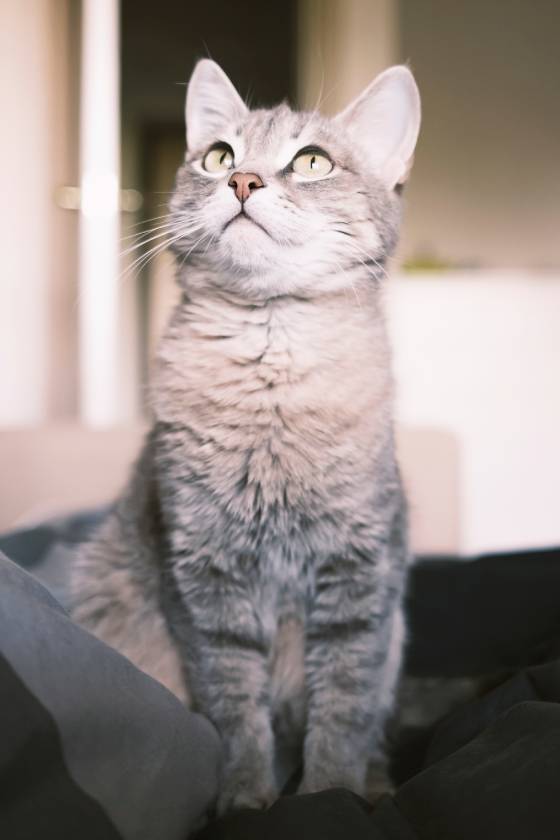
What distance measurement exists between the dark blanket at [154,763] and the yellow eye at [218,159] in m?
0.63

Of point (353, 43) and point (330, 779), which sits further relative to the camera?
point (353, 43)

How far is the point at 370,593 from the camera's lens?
1.01m

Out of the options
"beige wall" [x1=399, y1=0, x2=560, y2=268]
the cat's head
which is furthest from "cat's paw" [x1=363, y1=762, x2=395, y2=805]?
"beige wall" [x1=399, y1=0, x2=560, y2=268]

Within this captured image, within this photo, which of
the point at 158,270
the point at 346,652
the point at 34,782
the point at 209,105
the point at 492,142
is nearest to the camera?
the point at 34,782

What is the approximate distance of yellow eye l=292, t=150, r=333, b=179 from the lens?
3.44 ft

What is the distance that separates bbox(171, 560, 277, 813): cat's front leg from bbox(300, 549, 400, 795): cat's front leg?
0.22 feet

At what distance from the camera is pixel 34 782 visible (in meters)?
0.60

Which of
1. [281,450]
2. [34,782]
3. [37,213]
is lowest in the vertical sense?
[34,782]

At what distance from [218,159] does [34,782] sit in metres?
0.83

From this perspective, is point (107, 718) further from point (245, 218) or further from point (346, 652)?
point (245, 218)

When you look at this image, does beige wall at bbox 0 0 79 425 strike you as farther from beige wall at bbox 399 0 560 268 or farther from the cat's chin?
the cat's chin

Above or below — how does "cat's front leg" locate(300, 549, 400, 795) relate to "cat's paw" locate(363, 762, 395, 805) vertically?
above

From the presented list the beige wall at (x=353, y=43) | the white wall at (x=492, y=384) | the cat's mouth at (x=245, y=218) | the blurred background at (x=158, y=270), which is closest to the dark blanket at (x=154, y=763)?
the cat's mouth at (x=245, y=218)

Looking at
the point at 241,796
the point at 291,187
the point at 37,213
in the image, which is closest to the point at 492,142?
the point at 37,213
